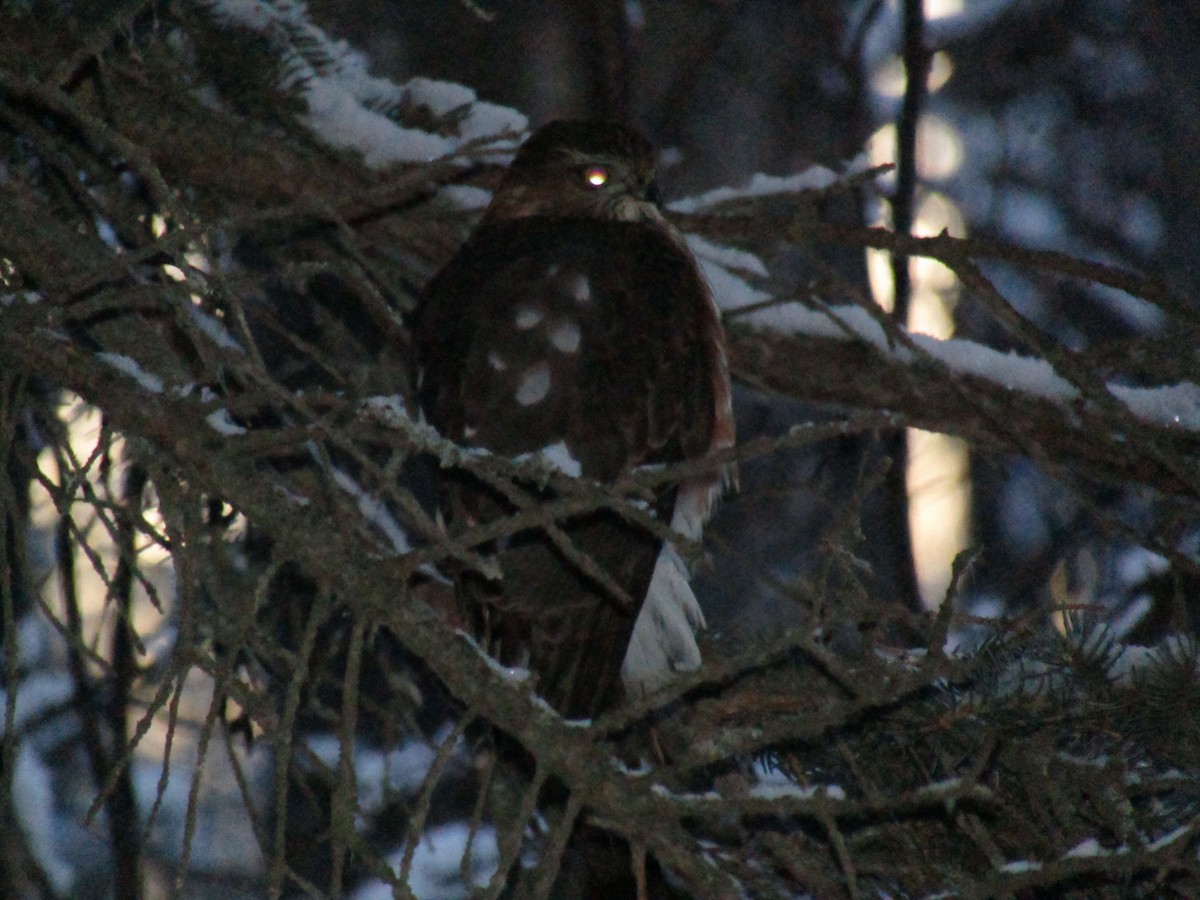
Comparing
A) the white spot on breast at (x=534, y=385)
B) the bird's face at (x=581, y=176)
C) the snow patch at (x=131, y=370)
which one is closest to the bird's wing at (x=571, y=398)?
the white spot on breast at (x=534, y=385)

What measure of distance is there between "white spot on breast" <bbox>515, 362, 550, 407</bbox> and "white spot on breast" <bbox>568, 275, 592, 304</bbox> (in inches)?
7.9

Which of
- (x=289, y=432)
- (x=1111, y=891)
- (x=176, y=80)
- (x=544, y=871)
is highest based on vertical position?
(x=176, y=80)

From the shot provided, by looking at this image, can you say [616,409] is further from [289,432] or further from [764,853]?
[289,432]

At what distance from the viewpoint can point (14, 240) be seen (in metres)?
2.64

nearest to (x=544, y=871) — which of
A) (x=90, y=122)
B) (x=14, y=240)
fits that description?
(x=90, y=122)

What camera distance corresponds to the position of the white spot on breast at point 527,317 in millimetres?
3145

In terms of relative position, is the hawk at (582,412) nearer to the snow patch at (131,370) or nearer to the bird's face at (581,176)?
the bird's face at (581,176)

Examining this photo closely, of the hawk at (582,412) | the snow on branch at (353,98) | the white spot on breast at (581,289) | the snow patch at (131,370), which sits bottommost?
the snow patch at (131,370)

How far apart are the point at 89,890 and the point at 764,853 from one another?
3.93m

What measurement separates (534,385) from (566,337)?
14 centimetres

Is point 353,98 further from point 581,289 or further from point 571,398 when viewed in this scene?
point 571,398

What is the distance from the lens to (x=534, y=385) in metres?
3.08

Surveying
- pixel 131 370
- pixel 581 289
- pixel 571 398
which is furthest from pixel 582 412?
pixel 131 370

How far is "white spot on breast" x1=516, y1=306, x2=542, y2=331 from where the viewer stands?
314cm
